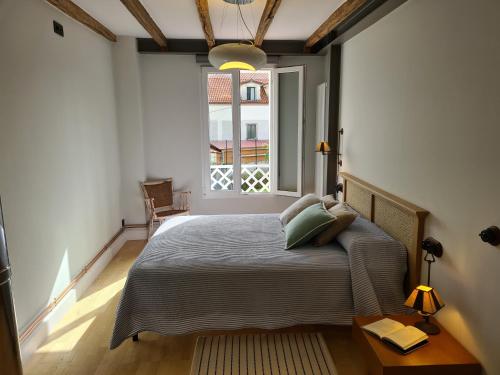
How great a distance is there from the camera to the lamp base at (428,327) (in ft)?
6.68

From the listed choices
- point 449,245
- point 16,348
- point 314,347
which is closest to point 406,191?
point 449,245

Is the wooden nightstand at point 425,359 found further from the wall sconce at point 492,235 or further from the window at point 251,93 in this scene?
the window at point 251,93

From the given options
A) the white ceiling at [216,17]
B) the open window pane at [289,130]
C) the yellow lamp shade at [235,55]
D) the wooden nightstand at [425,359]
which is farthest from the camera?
the open window pane at [289,130]

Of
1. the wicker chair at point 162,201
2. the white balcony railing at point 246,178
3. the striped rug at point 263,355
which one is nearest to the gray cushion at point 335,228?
the striped rug at point 263,355

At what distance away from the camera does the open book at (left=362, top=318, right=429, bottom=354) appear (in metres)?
1.86

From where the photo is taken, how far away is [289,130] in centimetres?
499

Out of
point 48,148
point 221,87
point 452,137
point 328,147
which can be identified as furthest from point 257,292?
point 221,87

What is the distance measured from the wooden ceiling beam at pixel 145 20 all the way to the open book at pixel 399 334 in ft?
9.45

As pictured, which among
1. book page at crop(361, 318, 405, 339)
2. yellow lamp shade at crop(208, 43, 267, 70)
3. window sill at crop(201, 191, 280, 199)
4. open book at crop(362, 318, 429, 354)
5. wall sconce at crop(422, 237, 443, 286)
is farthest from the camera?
window sill at crop(201, 191, 280, 199)

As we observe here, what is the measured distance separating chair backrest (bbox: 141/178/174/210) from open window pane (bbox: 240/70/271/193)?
101 centimetres

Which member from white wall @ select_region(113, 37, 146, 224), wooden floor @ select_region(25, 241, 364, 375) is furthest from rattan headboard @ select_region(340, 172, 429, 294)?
white wall @ select_region(113, 37, 146, 224)

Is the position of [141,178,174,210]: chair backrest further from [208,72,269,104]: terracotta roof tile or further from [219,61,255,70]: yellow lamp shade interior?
[219,61,255,70]: yellow lamp shade interior

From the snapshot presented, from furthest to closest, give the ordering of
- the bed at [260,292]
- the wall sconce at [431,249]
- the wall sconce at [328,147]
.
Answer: the wall sconce at [328,147], the bed at [260,292], the wall sconce at [431,249]

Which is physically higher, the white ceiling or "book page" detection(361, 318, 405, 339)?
the white ceiling
